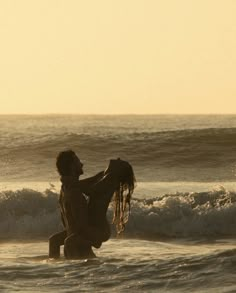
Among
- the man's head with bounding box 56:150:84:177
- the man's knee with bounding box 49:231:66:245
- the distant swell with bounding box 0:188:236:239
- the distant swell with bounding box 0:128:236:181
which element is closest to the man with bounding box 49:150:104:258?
the man's head with bounding box 56:150:84:177

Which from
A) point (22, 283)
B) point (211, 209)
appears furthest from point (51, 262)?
point (211, 209)

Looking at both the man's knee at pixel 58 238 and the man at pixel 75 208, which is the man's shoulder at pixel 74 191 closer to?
the man at pixel 75 208

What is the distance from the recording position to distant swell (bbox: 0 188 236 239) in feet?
62.1

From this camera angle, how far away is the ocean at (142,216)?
10.4 m

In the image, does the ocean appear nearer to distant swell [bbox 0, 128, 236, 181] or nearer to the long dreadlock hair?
distant swell [bbox 0, 128, 236, 181]

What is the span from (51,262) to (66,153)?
4.27 ft

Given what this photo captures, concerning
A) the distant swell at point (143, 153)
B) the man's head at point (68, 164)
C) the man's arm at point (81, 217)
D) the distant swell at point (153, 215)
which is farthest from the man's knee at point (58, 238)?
the distant swell at point (143, 153)

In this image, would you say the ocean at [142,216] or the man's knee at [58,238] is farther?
the man's knee at [58,238]

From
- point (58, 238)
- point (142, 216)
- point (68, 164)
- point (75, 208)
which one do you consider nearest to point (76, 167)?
point (68, 164)

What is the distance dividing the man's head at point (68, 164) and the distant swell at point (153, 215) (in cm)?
714

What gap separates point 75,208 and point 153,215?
8.87 metres

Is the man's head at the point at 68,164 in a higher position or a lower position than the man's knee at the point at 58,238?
higher

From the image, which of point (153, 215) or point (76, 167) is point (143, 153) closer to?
point (153, 215)

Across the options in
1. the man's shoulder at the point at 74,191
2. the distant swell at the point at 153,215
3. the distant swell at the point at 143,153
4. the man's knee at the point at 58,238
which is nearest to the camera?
the man's shoulder at the point at 74,191
